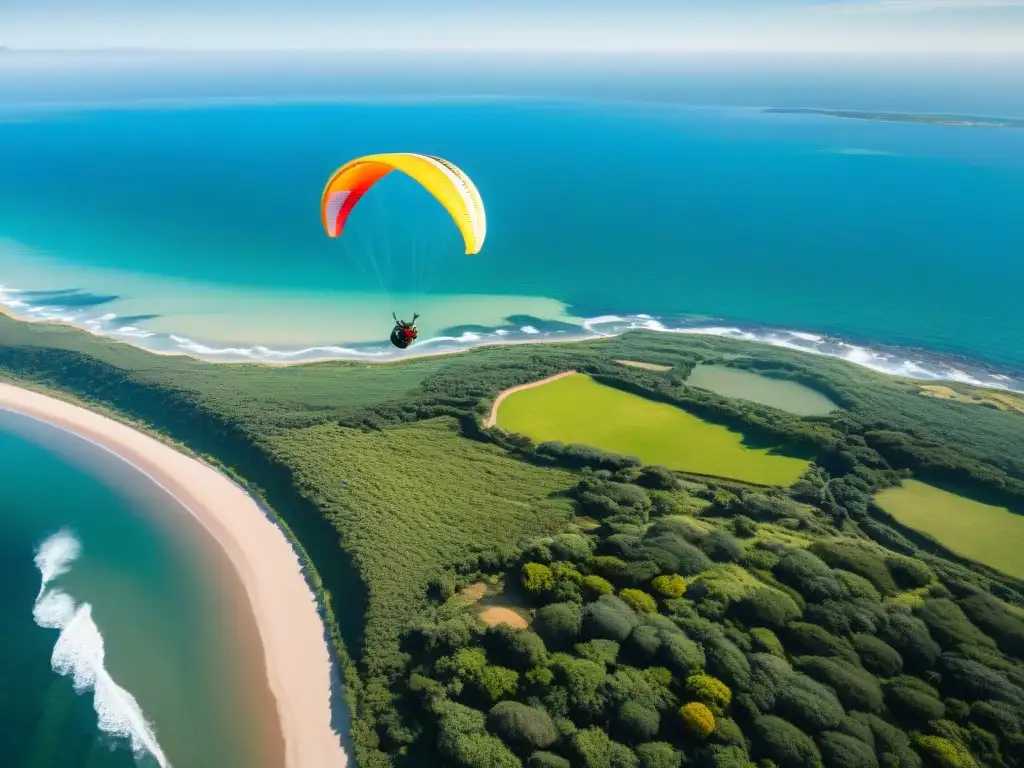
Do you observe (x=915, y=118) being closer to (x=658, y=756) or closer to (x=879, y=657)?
(x=879, y=657)

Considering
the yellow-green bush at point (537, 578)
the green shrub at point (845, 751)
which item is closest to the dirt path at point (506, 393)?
the yellow-green bush at point (537, 578)

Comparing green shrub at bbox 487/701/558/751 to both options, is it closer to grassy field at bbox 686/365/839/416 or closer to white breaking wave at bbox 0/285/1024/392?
grassy field at bbox 686/365/839/416

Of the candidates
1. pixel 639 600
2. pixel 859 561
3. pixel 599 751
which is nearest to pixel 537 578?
pixel 639 600

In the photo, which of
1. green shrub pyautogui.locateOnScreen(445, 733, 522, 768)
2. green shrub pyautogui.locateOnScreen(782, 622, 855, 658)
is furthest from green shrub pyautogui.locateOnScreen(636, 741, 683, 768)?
green shrub pyautogui.locateOnScreen(782, 622, 855, 658)

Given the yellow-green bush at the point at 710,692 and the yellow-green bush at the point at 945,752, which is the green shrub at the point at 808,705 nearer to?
the yellow-green bush at the point at 710,692

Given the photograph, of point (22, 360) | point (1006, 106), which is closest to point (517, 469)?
point (22, 360)

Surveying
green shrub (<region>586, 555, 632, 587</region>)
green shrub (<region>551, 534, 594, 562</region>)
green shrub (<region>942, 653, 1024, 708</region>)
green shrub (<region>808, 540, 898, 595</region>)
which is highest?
green shrub (<region>551, 534, 594, 562</region>)
